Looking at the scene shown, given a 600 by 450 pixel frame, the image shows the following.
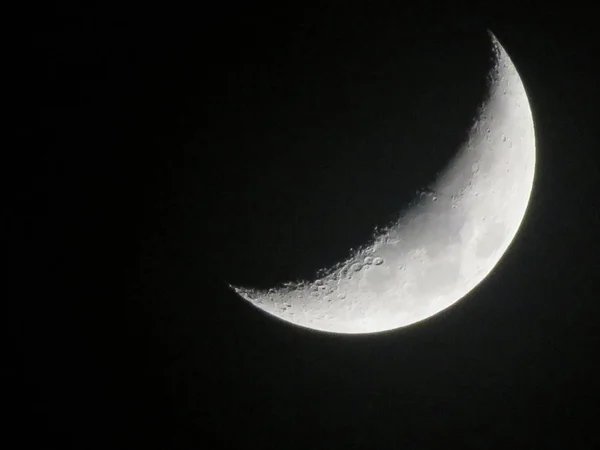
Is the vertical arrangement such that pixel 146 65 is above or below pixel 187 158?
above

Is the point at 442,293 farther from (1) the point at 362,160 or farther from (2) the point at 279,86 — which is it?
(2) the point at 279,86

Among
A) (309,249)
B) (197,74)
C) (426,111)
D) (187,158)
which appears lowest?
(309,249)

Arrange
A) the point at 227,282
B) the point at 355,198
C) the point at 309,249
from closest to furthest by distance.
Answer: the point at 355,198 < the point at 309,249 < the point at 227,282

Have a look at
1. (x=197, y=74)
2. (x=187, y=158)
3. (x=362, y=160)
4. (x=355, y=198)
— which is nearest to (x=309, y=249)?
(x=355, y=198)

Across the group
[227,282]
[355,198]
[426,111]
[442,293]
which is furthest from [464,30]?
[227,282]

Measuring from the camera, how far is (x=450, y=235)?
2291 millimetres

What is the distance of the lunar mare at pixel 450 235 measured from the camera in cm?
224

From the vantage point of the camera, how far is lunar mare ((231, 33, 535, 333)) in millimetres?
2236

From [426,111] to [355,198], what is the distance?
47cm

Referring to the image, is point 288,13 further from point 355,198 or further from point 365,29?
point 355,198

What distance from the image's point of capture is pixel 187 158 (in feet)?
7.04

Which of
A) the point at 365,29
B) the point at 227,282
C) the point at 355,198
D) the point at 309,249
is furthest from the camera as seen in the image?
the point at 227,282

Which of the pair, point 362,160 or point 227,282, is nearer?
point 362,160

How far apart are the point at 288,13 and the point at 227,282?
132 centimetres
